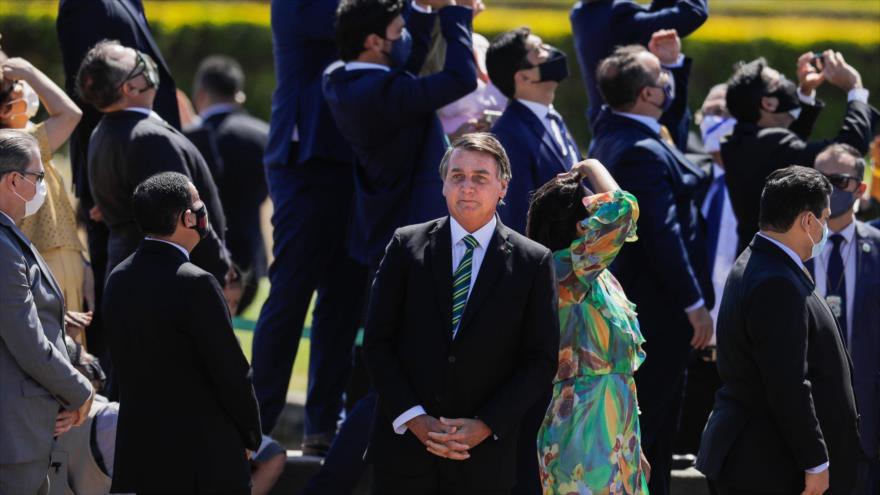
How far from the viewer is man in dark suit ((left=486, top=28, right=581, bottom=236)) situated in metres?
6.70

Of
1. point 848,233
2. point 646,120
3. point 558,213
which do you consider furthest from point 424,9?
point 848,233

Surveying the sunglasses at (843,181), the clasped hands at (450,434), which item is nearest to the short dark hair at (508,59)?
the sunglasses at (843,181)

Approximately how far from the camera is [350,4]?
6695 millimetres

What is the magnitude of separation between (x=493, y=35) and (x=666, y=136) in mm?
13545

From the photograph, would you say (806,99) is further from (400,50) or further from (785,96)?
(400,50)

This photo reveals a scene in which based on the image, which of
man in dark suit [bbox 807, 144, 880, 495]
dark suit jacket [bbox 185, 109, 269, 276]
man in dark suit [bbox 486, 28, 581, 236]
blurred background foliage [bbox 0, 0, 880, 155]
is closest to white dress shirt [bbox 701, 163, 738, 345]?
man in dark suit [bbox 807, 144, 880, 495]

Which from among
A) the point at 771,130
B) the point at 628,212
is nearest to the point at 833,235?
the point at 771,130

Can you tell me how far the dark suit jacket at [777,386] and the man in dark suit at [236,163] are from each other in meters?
6.34

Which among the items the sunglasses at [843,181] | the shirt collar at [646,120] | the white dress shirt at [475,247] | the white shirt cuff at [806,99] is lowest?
the sunglasses at [843,181]

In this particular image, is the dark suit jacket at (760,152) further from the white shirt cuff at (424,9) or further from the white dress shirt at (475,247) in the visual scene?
the white dress shirt at (475,247)

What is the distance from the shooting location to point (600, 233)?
575cm

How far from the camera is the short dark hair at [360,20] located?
6668 millimetres

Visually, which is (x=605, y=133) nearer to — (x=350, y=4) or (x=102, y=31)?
(x=350, y=4)

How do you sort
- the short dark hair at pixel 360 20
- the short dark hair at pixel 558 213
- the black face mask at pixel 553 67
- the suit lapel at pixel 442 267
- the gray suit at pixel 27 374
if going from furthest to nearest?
the black face mask at pixel 553 67 → the short dark hair at pixel 360 20 → the short dark hair at pixel 558 213 → the gray suit at pixel 27 374 → the suit lapel at pixel 442 267
